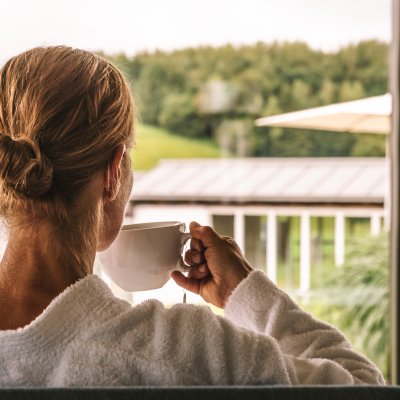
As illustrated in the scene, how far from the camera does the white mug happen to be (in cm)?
98

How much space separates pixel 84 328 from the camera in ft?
2.72

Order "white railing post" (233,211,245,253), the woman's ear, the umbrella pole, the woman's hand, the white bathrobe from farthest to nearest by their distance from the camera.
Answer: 1. "white railing post" (233,211,245,253)
2. the umbrella pole
3. the woman's hand
4. the woman's ear
5. the white bathrobe

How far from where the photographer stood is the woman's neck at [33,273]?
0.89 meters

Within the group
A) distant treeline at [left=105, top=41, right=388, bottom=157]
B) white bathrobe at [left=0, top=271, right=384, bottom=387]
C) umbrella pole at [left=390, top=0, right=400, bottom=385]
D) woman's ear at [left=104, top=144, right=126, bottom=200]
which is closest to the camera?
white bathrobe at [left=0, top=271, right=384, bottom=387]

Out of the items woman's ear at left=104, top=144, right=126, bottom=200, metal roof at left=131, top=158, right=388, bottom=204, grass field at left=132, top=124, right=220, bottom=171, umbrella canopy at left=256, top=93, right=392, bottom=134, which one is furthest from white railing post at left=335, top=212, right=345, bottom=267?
woman's ear at left=104, top=144, right=126, bottom=200

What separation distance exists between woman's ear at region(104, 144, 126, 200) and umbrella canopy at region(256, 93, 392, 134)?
2166 millimetres

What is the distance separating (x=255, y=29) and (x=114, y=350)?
2.35m

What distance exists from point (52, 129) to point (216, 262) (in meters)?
0.32

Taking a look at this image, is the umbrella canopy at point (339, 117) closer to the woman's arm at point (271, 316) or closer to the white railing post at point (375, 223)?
the white railing post at point (375, 223)

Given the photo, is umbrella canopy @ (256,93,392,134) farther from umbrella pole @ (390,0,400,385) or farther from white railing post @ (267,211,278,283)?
white railing post @ (267,211,278,283)

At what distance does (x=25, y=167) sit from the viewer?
2.86ft

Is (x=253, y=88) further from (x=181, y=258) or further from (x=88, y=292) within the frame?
(x=88, y=292)

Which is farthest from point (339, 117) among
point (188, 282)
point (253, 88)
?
point (188, 282)

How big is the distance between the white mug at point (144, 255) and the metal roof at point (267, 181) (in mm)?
2040
